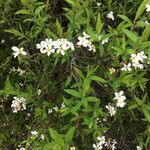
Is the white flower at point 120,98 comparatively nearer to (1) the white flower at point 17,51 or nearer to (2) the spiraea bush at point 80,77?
(2) the spiraea bush at point 80,77

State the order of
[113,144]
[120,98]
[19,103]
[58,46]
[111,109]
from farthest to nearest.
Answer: [19,103], [113,144], [111,109], [120,98], [58,46]

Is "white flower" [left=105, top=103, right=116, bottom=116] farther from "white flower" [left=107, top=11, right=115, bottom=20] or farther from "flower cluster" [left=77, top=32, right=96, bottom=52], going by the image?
"white flower" [left=107, top=11, right=115, bottom=20]

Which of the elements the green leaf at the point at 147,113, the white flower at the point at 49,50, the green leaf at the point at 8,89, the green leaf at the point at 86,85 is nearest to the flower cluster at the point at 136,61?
the green leaf at the point at 86,85

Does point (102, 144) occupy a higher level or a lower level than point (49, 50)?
lower

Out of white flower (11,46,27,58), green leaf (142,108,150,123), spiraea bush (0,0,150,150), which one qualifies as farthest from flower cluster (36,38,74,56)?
green leaf (142,108,150,123)

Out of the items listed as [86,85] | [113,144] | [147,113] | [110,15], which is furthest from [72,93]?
[110,15]

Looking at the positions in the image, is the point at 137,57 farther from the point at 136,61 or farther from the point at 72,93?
the point at 72,93

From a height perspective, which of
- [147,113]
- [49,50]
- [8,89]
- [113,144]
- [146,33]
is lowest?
[113,144]

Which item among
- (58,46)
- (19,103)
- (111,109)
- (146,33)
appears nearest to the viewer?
(146,33)

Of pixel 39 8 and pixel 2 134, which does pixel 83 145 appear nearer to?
pixel 2 134
